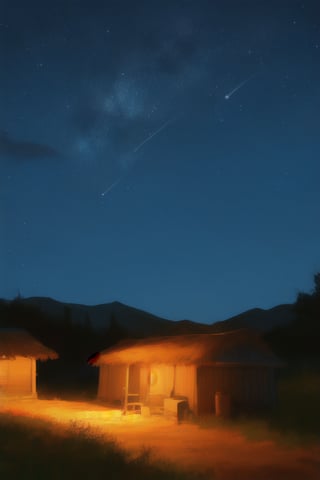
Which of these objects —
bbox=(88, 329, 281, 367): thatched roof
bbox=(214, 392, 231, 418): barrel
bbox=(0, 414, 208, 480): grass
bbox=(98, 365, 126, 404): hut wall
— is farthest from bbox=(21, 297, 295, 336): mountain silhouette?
bbox=(0, 414, 208, 480): grass

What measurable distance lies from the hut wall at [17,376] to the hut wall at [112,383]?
14.2ft

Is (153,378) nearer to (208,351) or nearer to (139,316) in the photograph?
(208,351)

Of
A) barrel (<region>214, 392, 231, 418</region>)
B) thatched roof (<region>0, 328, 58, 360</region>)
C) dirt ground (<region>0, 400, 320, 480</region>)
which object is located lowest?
dirt ground (<region>0, 400, 320, 480</region>)

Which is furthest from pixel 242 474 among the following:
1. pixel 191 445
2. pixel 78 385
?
pixel 78 385

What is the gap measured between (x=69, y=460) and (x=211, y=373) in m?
12.7

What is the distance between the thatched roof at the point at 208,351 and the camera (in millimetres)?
22750

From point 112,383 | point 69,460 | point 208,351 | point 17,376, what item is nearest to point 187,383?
point 208,351

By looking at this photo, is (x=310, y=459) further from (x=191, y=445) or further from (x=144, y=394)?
(x=144, y=394)

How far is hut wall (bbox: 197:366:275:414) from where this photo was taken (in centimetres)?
2298

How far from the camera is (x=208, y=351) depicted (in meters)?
23.0

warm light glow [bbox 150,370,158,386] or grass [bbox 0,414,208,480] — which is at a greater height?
warm light glow [bbox 150,370,158,386]

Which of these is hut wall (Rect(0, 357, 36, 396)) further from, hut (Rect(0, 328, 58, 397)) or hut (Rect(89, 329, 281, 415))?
hut (Rect(89, 329, 281, 415))

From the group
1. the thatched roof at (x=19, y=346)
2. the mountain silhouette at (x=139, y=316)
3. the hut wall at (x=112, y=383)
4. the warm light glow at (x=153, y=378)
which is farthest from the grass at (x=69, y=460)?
the mountain silhouette at (x=139, y=316)

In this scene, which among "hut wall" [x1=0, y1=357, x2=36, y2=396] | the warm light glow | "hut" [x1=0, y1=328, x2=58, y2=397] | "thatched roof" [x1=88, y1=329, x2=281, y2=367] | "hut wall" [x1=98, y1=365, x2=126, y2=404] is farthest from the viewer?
"hut wall" [x1=0, y1=357, x2=36, y2=396]
